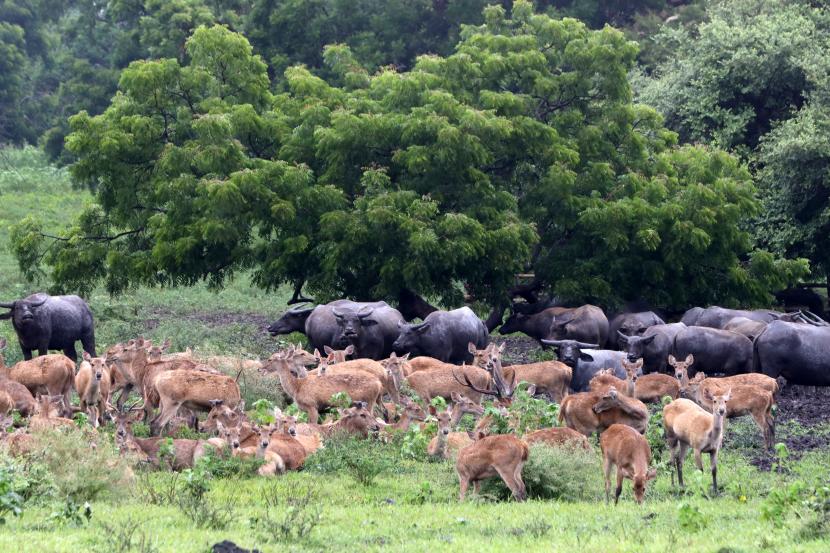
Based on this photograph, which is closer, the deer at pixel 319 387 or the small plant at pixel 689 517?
the small plant at pixel 689 517

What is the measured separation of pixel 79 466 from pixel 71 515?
1323mm

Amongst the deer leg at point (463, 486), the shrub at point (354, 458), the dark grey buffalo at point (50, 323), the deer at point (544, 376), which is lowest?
the dark grey buffalo at point (50, 323)

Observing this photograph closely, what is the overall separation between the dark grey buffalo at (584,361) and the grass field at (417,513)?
5.10 meters

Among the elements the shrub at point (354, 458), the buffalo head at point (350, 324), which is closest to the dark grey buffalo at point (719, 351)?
the buffalo head at point (350, 324)

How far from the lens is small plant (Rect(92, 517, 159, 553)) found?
9.48 metres

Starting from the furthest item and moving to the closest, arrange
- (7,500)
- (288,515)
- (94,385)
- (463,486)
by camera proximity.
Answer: (94,385), (463,486), (288,515), (7,500)

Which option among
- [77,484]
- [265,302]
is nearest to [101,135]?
[265,302]

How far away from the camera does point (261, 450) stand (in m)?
13.7

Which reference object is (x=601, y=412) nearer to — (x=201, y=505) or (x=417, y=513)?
(x=417, y=513)

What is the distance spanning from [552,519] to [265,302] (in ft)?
84.0

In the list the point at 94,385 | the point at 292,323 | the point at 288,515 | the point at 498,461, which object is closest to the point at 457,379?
the point at 94,385

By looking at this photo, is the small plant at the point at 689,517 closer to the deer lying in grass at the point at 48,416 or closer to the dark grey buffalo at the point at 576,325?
the deer lying in grass at the point at 48,416

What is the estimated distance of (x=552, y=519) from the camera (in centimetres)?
1181

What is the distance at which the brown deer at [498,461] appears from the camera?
12.9 m
